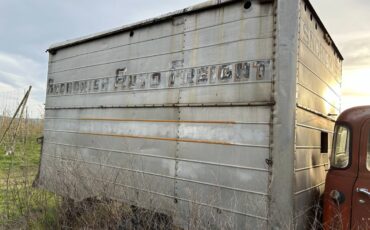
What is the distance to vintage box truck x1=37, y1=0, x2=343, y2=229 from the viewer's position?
284 centimetres

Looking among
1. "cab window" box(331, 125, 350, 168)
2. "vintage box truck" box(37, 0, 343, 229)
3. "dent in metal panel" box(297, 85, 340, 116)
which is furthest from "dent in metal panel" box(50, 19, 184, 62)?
"cab window" box(331, 125, 350, 168)

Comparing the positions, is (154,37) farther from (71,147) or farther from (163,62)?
(71,147)

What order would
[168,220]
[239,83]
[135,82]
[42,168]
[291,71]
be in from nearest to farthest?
[291,71], [239,83], [168,220], [135,82], [42,168]

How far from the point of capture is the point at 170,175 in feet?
11.4

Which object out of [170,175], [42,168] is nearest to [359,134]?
[170,175]

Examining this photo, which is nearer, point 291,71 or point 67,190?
point 291,71

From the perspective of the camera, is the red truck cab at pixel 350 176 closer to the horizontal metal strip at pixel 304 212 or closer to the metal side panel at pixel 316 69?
the horizontal metal strip at pixel 304 212

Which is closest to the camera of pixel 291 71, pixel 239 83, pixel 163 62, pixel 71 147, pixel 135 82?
pixel 291 71

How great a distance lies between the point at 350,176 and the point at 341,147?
292 mm

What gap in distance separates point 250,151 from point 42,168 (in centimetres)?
404

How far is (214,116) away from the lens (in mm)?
3217

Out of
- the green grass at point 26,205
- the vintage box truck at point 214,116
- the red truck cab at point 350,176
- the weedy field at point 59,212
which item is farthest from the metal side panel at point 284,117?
the green grass at point 26,205

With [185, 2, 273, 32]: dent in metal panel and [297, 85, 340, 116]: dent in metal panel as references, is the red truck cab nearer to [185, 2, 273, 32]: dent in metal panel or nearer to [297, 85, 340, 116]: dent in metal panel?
[297, 85, 340, 116]: dent in metal panel

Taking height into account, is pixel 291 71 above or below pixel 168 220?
above
